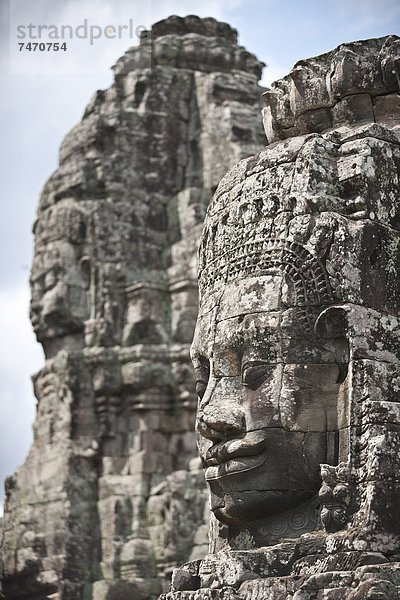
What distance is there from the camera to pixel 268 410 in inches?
360

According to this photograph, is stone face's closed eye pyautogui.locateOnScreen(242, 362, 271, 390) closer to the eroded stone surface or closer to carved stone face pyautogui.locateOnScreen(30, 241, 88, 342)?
the eroded stone surface

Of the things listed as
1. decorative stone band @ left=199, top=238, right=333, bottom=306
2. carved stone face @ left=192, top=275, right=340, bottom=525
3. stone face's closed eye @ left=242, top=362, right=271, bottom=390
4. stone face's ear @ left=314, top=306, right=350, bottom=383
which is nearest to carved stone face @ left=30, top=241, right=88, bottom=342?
decorative stone band @ left=199, top=238, right=333, bottom=306

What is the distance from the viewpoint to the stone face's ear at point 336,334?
9.09 meters

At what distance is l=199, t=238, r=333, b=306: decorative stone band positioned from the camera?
30.3 ft

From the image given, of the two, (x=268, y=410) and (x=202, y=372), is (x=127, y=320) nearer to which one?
(x=202, y=372)

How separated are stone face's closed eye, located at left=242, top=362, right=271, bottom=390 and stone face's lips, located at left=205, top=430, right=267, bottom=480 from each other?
0.36m

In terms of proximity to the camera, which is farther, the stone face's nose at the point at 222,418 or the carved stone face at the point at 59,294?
the carved stone face at the point at 59,294

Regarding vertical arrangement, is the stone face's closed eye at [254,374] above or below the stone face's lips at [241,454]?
above

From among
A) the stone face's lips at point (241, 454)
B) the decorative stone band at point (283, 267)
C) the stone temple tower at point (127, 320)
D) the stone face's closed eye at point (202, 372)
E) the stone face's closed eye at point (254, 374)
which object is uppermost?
the stone temple tower at point (127, 320)

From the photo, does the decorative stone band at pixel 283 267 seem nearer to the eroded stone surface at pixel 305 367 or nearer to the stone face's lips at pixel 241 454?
the eroded stone surface at pixel 305 367

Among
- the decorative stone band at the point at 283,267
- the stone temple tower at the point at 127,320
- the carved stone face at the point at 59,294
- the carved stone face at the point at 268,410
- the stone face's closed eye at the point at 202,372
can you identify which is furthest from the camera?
the carved stone face at the point at 59,294

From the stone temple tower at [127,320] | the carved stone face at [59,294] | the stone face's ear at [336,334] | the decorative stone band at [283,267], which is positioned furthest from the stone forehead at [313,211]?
the carved stone face at [59,294]

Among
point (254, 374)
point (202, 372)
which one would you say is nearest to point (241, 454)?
point (254, 374)

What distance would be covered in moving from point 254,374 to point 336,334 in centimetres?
64
